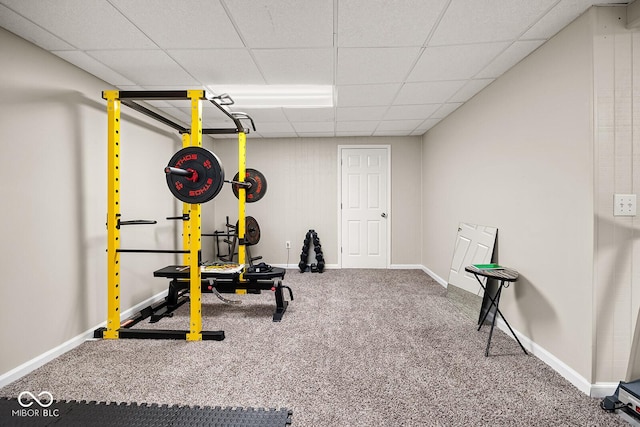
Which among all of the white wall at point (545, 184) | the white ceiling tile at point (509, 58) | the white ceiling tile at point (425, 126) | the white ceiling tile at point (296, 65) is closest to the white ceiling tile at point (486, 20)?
the white ceiling tile at point (509, 58)

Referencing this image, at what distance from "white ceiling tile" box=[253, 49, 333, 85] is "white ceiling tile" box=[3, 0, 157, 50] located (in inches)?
33.7

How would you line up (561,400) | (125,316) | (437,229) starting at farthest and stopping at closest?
(437,229) < (125,316) < (561,400)

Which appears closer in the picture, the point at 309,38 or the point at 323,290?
the point at 309,38

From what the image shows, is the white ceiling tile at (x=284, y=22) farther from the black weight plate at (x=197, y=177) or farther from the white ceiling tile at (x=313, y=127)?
the white ceiling tile at (x=313, y=127)

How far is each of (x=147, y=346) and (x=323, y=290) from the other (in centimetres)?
213

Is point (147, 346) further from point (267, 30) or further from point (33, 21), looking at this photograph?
point (267, 30)

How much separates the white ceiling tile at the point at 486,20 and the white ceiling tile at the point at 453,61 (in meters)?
0.09

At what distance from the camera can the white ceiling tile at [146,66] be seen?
7.10 ft

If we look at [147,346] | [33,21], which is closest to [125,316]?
[147,346]

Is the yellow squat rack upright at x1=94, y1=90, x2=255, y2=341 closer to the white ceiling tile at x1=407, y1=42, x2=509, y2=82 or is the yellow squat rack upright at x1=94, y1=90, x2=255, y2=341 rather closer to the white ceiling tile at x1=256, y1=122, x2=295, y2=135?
the white ceiling tile at x1=256, y1=122, x2=295, y2=135

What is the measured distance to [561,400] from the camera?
1.63 m

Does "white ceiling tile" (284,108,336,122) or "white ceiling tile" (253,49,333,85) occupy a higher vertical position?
"white ceiling tile" (284,108,336,122)

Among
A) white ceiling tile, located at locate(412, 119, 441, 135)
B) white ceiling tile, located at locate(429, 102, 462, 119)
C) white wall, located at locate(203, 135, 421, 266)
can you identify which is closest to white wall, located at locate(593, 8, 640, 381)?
white ceiling tile, located at locate(429, 102, 462, 119)

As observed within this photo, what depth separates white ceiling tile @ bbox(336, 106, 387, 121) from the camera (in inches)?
134
